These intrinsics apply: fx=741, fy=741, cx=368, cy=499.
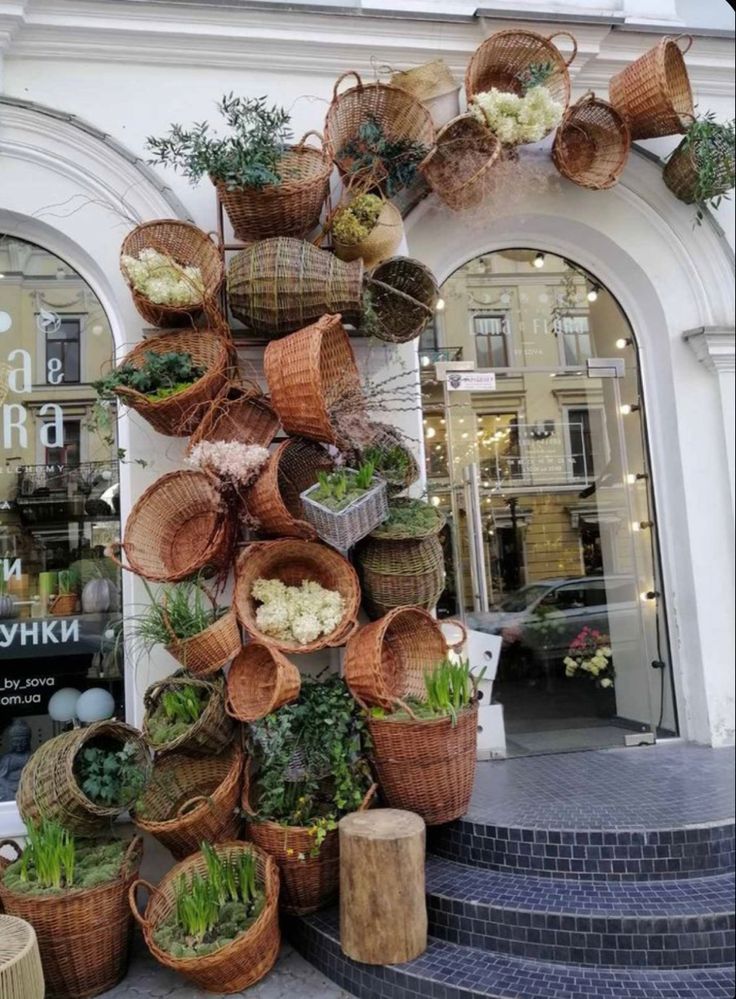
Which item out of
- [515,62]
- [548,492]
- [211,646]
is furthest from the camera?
[548,492]

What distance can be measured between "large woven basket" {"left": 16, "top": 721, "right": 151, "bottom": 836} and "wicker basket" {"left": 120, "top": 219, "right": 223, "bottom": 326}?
2.11 meters

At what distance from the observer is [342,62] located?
450 centimetres

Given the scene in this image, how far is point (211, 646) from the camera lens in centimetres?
358

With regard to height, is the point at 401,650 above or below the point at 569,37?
below

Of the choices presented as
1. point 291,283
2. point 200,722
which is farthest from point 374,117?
point 200,722

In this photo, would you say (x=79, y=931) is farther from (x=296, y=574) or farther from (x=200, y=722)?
(x=296, y=574)

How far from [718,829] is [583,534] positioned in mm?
2300

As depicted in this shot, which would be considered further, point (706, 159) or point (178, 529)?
point (706, 159)

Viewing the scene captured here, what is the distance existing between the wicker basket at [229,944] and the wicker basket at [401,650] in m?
0.89

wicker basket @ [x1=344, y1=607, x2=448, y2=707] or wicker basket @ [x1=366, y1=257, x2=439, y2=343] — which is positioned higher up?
wicker basket @ [x1=366, y1=257, x2=439, y2=343]

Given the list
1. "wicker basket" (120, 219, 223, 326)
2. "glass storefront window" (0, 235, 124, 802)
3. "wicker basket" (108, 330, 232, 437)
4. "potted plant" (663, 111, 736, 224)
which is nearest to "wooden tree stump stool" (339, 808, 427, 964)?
"glass storefront window" (0, 235, 124, 802)

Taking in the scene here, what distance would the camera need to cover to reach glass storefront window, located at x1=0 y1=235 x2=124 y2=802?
163 inches

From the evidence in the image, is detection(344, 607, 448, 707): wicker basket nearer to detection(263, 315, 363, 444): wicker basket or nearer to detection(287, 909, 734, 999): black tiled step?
detection(263, 315, 363, 444): wicker basket

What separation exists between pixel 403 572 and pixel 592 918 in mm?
1703
